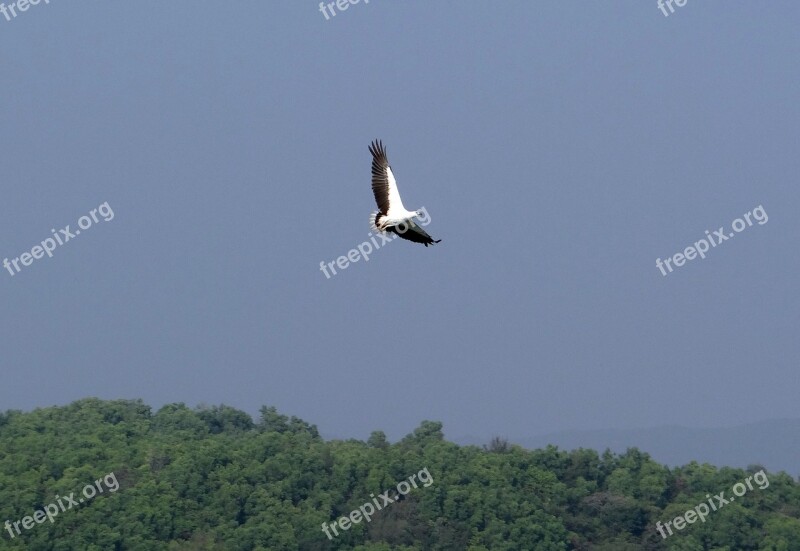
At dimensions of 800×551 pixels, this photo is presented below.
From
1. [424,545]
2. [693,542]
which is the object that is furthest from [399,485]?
[693,542]

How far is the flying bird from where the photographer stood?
950 inches

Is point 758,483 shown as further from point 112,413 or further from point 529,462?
point 112,413

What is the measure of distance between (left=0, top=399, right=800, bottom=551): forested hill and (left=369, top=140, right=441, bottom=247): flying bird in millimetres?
32843

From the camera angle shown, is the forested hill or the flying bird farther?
the forested hill

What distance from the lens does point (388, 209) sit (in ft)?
80.9

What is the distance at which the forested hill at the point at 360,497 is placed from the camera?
57281mm

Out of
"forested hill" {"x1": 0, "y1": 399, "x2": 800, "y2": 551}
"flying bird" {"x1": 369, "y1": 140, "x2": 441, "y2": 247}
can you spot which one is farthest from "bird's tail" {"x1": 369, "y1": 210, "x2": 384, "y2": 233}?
"forested hill" {"x1": 0, "y1": 399, "x2": 800, "y2": 551}

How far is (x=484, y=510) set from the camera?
5916cm

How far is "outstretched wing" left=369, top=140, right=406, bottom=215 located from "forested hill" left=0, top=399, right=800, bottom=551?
32.8 metres

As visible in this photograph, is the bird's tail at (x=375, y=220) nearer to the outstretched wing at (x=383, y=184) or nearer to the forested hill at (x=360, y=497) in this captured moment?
the outstretched wing at (x=383, y=184)

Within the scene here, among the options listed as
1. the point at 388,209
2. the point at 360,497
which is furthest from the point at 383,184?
the point at 360,497

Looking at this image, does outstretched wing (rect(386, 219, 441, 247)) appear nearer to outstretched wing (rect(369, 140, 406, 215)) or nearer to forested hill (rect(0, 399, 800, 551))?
outstretched wing (rect(369, 140, 406, 215))

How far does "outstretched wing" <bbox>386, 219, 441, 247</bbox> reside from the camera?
949 inches

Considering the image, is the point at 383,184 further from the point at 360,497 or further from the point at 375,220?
the point at 360,497
